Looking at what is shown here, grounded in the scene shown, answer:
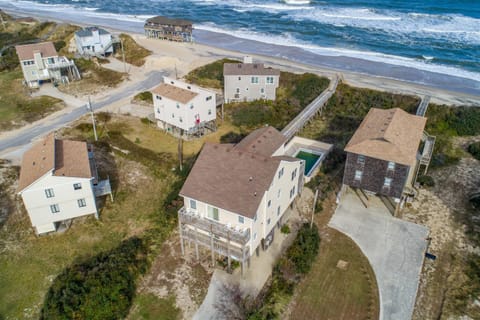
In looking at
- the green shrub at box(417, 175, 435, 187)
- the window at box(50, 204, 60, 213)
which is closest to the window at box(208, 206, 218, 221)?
the window at box(50, 204, 60, 213)

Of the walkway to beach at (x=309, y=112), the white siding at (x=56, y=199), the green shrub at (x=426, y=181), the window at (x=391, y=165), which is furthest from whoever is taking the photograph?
the walkway to beach at (x=309, y=112)

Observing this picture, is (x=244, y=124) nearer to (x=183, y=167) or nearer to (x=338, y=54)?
(x=183, y=167)

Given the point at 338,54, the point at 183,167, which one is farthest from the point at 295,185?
the point at 338,54

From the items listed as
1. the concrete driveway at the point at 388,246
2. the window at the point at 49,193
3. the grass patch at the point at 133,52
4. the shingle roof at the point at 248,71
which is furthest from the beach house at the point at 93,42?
the concrete driveway at the point at 388,246

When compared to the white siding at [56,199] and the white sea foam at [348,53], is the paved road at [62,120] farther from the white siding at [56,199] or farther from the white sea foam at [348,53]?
the white sea foam at [348,53]

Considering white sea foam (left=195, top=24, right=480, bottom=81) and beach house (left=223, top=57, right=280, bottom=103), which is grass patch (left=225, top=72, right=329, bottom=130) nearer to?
beach house (left=223, top=57, right=280, bottom=103)
